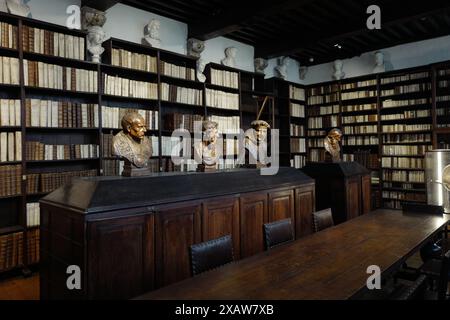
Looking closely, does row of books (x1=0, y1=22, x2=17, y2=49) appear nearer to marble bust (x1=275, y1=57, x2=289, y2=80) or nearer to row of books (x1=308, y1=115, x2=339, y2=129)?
marble bust (x1=275, y1=57, x2=289, y2=80)

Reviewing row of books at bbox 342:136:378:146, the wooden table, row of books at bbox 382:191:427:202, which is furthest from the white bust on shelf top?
row of books at bbox 382:191:427:202

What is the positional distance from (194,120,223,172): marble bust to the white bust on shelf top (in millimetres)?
2262

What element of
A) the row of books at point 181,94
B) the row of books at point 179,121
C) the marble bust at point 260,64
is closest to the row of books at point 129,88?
the row of books at point 181,94

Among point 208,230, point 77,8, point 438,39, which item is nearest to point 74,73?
point 77,8

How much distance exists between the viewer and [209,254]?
5.65 feet

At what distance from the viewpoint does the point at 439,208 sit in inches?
111

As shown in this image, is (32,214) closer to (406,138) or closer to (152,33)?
(152,33)

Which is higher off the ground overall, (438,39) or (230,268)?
(438,39)

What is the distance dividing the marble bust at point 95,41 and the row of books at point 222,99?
1643 mm

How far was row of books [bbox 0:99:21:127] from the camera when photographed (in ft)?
10.2

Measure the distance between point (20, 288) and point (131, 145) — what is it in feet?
5.82
